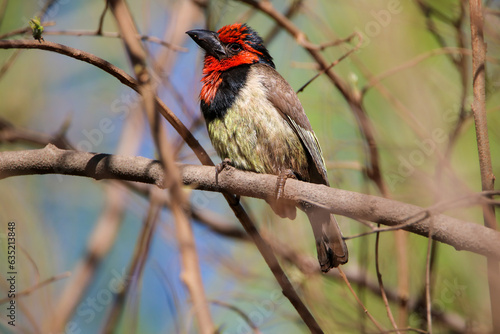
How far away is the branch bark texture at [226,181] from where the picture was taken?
191 cm

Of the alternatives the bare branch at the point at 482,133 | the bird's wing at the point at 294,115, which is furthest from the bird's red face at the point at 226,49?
the bare branch at the point at 482,133

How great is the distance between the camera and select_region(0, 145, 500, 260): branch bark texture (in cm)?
191

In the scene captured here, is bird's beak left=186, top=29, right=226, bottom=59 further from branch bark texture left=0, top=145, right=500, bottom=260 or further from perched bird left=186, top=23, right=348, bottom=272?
branch bark texture left=0, top=145, right=500, bottom=260

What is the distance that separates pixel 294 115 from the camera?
128 inches

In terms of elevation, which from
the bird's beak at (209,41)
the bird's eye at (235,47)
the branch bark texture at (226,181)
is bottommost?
the branch bark texture at (226,181)

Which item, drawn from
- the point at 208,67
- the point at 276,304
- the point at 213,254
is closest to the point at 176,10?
the point at 208,67

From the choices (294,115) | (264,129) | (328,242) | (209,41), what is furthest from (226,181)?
(209,41)

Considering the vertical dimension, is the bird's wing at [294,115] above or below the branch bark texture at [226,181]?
above

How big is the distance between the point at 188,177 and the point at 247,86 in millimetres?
1044

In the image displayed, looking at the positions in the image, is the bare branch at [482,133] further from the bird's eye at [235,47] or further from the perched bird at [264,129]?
the bird's eye at [235,47]

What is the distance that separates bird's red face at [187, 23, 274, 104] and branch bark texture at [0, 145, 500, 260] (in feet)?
3.62

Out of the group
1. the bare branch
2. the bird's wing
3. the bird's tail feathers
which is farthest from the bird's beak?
the bare branch

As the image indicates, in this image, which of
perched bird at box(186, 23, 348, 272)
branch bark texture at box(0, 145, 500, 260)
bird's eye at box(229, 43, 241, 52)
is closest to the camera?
branch bark texture at box(0, 145, 500, 260)

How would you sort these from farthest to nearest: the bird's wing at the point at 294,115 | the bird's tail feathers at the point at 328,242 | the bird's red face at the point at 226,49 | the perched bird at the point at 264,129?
the bird's red face at the point at 226,49 < the bird's wing at the point at 294,115 < the perched bird at the point at 264,129 < the bird's tail feathers at the point at 328,242
